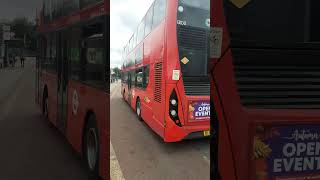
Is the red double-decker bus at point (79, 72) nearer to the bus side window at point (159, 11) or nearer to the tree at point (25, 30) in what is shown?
the tree at point (25, 30)

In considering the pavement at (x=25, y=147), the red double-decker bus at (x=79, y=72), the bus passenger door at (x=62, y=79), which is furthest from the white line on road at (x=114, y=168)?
the bus passenger door at (x=62, y=79)

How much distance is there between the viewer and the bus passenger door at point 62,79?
12.6 ft

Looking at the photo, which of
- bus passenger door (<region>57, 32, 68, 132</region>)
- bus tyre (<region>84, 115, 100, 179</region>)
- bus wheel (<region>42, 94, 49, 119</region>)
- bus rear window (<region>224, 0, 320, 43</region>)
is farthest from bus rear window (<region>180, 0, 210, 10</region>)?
bus wheel (<region>42, 94, 49, 119</region>)

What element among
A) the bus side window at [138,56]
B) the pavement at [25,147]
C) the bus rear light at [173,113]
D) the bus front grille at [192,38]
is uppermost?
the bus front grille at [192,38]

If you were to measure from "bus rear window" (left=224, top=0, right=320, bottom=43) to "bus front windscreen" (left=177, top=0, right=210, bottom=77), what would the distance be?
13 cm

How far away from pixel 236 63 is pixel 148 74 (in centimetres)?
56

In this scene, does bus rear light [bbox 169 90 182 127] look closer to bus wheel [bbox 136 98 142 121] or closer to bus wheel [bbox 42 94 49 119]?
bus wheel [bbox 136 98 142 121]

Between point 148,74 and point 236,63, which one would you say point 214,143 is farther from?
point 148,74

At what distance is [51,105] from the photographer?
16.5 ft

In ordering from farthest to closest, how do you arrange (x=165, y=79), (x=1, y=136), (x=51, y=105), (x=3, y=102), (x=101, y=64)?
(x=51, y=105)
(x=3, y=102)
(x=1, y=136)
(x=101, y=64)
(x=165, y=79)

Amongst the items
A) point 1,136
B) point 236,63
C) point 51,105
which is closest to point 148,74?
point 236,63

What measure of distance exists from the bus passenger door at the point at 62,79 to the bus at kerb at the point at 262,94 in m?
2.07

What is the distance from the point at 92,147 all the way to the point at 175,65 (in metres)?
1.23

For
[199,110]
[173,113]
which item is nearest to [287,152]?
[199,110]
